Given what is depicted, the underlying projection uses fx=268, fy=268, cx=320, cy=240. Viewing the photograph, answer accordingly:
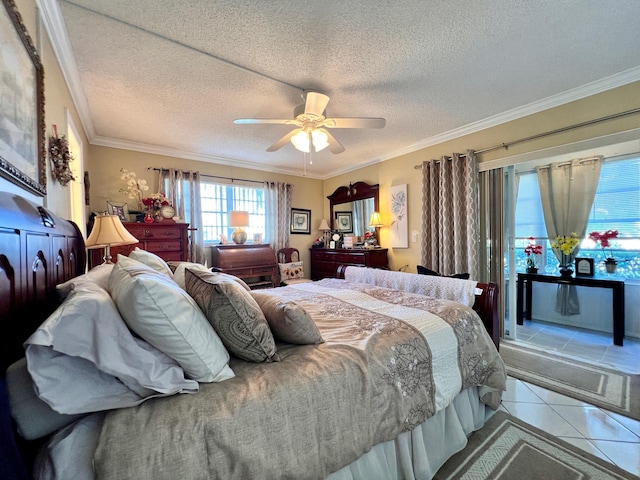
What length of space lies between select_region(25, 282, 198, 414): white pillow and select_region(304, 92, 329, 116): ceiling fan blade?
1928 millimetres

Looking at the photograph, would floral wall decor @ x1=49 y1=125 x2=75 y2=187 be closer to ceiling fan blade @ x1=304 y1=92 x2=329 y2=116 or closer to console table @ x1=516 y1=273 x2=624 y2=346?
ceiling fan blade @ x1=304 y1=92 x2=329 y2=116

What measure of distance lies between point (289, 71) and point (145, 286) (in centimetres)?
201

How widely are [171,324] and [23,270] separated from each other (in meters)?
0.53

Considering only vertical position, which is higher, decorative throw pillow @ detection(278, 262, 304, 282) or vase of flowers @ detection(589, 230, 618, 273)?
vase of flowers @ detection(589, 230, 618, 273)

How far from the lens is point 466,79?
231cm

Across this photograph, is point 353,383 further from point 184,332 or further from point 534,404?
point 534,404

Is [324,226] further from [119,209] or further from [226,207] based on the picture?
[119,209]

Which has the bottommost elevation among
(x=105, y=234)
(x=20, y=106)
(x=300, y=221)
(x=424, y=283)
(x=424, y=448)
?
(x=424, y=448)

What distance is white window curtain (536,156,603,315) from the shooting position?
11.8ft

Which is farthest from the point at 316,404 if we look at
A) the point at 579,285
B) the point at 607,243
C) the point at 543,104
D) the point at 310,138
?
the point at 607,243

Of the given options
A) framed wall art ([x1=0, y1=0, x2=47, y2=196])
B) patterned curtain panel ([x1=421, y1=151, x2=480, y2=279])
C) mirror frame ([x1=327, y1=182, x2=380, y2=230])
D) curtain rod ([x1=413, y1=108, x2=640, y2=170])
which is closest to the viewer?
framed wall art ([x1=0, y1=0, x2=47, y2=196])

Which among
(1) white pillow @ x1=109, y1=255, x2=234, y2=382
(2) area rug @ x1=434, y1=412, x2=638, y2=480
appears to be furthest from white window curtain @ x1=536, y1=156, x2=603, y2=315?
(1) white pillow @ x1=109, y1=255, x2=234, y2=382

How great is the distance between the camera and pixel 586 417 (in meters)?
1.82

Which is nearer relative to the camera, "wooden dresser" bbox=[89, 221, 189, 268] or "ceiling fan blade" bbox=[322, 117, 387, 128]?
"ceiling fan blade" bbox=[322, 117, 387, 128]
